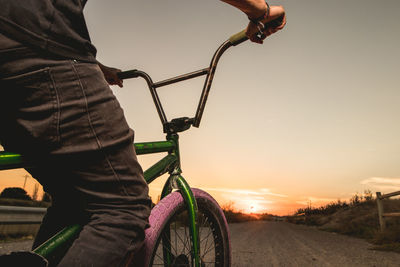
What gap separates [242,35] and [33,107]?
1.14 meters

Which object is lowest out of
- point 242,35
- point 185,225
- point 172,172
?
point 185,225

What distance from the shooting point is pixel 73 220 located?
1151 millimetres

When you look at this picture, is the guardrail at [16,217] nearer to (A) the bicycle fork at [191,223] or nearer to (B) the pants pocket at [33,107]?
(A) the bicycle fork at [191,223]

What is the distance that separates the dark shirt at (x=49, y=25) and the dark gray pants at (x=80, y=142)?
0.10 feet

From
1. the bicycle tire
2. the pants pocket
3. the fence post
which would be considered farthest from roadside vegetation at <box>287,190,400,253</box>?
the pants pocket

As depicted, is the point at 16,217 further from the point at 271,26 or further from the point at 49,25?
the point at 271,26

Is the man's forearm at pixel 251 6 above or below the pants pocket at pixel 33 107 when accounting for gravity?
above

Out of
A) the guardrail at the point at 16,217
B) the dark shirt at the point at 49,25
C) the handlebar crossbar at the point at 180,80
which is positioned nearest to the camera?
the dark shirt at the point at 49,25

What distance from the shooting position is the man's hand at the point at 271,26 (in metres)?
1.43

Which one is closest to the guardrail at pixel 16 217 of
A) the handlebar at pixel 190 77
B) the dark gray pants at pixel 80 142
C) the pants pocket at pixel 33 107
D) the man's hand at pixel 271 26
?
the handlebar at pixel 190 77

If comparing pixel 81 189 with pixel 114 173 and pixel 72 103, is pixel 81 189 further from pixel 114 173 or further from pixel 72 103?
pixel 72 103

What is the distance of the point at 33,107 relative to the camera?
0.81 meters

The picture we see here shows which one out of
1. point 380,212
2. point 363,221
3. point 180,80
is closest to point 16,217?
point 180,80

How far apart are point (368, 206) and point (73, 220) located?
1689 cm
